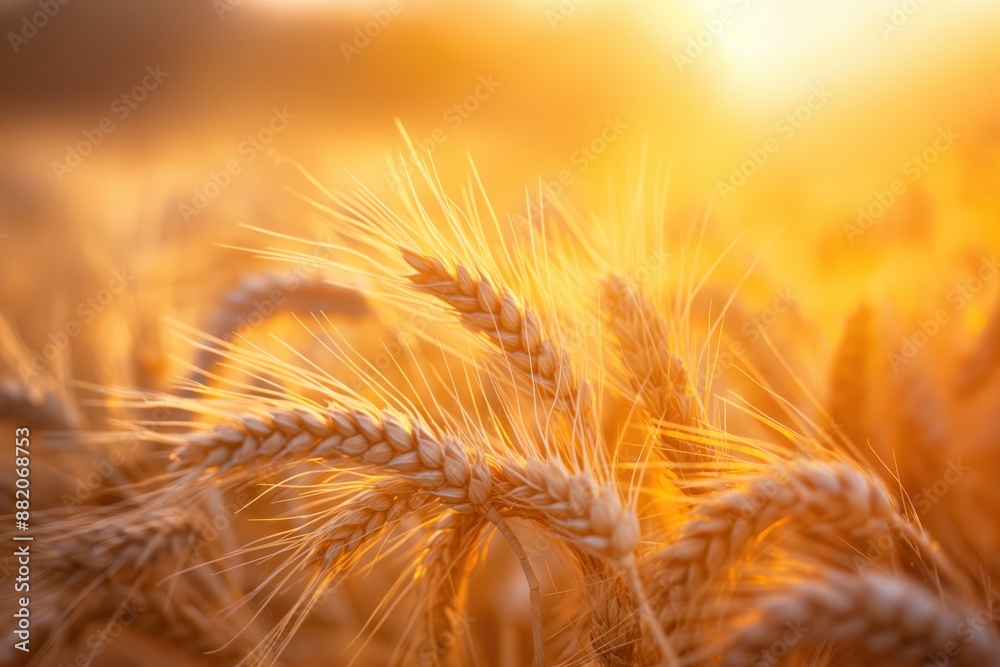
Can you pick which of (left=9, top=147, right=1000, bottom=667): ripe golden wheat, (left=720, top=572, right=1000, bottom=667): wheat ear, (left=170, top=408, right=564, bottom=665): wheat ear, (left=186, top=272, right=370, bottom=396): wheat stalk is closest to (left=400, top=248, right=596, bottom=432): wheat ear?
(left=9, top=147, right=1000, bottom=667): ripe golden wheat

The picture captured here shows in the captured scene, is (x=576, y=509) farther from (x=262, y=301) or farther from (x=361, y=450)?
(x=262, y=301)

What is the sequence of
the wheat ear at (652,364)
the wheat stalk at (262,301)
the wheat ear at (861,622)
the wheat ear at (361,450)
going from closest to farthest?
the wheat ear at (861,622) < the wheat ear at (361,450) < the wheat ear at (652,364) < the wheat stalk at (262,301)

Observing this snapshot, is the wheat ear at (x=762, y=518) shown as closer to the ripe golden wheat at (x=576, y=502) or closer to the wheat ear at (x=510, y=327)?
the ripe golden wheat at (x=576, y=502)

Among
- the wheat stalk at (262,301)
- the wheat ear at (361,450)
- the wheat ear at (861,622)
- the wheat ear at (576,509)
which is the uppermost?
the wheat stalk at (262,301)

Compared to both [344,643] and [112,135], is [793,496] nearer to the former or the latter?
[344,643]

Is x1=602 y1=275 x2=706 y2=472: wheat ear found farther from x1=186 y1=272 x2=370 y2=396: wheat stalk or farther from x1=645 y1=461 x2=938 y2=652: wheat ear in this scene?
x1=186 y1=272 x2=370 y2=396: wheat stalk

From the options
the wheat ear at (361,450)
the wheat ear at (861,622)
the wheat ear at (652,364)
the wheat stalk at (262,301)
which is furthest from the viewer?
the wheat stalk at (262,301)

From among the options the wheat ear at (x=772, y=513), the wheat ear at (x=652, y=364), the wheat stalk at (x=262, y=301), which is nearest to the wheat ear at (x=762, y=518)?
the wheat ear at (x=772, y=513)

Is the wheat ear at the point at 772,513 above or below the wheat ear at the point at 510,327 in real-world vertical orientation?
below
